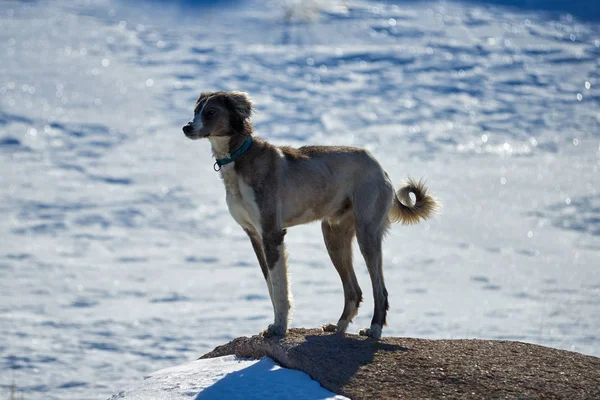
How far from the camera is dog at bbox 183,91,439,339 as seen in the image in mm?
8328

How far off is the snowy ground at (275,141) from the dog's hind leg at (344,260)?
26.8ft

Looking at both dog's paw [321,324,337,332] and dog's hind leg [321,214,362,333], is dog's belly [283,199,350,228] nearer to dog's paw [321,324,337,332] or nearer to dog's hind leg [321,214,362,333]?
dog's hind leg [321,214,362,333]

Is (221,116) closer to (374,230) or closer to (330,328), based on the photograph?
(374,230)

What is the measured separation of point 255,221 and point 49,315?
12523mm

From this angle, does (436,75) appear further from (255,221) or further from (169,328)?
(255,221)

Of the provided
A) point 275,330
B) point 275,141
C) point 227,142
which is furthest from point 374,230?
point 275,141

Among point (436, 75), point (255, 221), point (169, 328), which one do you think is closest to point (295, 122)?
point (436, 75)

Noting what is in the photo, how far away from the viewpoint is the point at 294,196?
8539mm

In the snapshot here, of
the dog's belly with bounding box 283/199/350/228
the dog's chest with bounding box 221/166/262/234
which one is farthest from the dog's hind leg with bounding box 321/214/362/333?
the dog's chest with bounding box 221/166/262/234

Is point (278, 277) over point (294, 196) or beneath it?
beneath

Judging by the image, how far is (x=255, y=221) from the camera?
27.6 feet

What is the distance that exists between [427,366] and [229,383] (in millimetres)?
1487

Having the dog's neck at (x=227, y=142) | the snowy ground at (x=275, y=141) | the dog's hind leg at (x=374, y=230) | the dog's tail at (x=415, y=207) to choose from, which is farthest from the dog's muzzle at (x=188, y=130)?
the snowy ground at (x=275, y=141)

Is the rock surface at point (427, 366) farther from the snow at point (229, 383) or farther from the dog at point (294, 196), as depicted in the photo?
the dog at point (294, 196)
